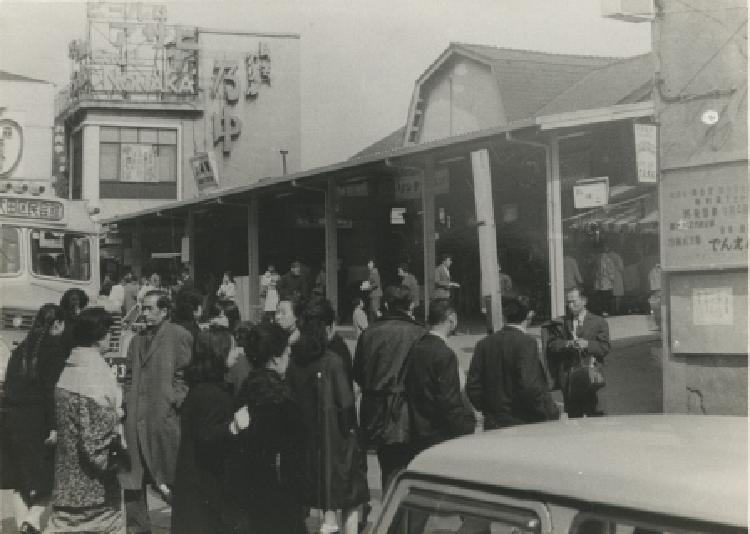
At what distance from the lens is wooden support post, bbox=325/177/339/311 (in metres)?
11.7

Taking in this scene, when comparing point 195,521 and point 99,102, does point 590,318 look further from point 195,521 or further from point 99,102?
point 99,102

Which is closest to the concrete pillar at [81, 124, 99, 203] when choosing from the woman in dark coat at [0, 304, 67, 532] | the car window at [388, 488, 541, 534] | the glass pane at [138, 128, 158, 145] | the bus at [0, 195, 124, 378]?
the glass pane at [138, 128, 158, 145]

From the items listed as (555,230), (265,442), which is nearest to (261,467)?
(265,442)

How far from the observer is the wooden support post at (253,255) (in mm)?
12125

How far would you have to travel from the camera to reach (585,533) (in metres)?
1.87

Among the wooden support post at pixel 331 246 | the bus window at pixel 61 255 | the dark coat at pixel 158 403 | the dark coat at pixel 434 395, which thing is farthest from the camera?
the wooden support post at pixel 331 246

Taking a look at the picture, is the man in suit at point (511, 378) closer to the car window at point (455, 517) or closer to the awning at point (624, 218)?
the car window at point (455, 517)

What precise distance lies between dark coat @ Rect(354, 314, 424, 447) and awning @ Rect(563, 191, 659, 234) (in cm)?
373

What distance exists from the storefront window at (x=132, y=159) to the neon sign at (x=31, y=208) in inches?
104

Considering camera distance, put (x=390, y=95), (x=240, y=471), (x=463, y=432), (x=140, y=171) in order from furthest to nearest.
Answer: (x=140, y=171), (x=390, y=95), (x=463, y=432), (x=240, y=471)

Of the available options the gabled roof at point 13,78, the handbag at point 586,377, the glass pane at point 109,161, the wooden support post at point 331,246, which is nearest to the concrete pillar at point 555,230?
the handbag at point 586,377

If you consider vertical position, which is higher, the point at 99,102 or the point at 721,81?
the point at 99,102

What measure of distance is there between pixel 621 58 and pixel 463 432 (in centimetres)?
518

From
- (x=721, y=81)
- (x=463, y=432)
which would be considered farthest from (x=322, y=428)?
(x=721, y=81)
